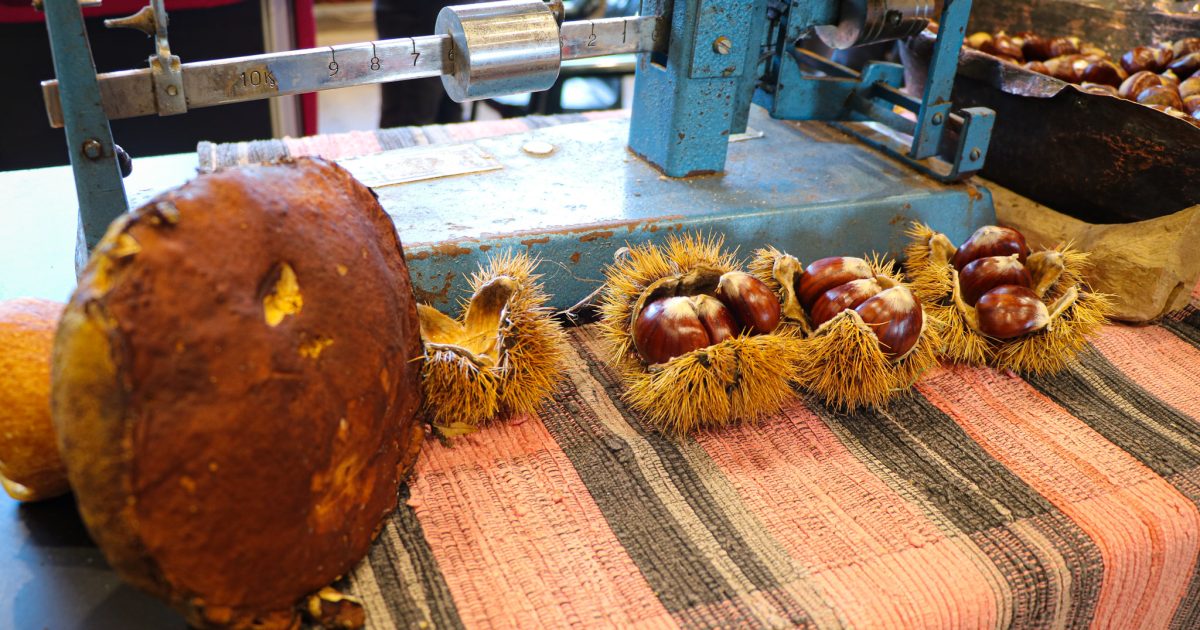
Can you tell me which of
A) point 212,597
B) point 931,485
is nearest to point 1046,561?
point 931,485

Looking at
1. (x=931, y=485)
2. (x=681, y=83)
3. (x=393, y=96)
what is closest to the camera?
(x=931, y=485)

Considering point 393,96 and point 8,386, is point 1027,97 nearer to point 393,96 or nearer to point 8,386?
point 8,386

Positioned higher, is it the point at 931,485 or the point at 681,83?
the point at 681,83

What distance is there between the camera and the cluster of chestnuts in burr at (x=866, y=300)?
1118 millimetres

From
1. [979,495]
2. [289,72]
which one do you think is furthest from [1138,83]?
[289,72]

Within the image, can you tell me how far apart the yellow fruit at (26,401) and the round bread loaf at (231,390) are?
0.70 ft

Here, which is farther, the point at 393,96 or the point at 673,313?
the point at 393,96

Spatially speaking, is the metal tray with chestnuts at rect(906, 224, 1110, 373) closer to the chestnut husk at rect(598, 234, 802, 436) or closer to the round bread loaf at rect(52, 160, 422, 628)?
the chestnut husk at rect(598, 234, 802, 436)

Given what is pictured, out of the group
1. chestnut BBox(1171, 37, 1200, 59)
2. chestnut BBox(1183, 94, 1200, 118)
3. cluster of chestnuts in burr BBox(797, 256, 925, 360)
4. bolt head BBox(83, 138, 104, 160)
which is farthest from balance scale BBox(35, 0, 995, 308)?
chestnut BBox(1171, 37, 1200, 59)

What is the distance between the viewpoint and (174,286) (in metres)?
0.68

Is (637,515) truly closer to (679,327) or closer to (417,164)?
(679,327)

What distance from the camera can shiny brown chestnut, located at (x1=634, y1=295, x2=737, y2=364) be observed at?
108 centimetres

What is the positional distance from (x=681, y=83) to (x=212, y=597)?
1025 mm

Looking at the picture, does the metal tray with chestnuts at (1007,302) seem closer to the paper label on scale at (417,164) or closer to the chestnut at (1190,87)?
the chestnut at (1190,87)
